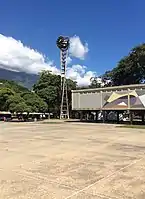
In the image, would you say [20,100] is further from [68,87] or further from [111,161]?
[111,161]

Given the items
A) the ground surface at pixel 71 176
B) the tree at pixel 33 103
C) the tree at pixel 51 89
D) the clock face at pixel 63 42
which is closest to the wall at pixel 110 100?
the tree at pixel 33 103

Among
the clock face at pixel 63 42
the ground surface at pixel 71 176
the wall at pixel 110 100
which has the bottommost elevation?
the ground surface at pixel 71 176

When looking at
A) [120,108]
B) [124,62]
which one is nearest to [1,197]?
[120,108]

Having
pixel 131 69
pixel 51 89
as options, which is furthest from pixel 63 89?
pixel 131 69

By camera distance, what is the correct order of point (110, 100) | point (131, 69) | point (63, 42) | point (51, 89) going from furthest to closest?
point (51, 89), point (63, 42), point (131, 69), point (110, 100)

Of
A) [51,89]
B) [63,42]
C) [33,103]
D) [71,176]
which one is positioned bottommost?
[71,176]

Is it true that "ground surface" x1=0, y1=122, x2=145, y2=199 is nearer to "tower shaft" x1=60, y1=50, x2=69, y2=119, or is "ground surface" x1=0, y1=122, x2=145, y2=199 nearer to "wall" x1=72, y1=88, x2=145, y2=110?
"wall" x1=72, y1=88, x2=145, y2=110

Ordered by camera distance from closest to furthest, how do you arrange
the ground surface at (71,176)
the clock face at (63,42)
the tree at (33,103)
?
the ground surface at (71,176)
the tree at (33,103)
the clock face at (63,42)

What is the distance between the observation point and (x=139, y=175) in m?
8.84

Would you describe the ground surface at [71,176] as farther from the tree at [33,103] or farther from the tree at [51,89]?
the tree at [51,89]

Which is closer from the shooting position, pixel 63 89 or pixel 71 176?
pixel 71 176

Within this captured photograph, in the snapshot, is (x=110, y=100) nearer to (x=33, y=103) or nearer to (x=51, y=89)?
(x=33, y=103)

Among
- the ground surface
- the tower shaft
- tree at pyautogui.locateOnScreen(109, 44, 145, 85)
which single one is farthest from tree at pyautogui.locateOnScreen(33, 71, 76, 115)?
the ground surface

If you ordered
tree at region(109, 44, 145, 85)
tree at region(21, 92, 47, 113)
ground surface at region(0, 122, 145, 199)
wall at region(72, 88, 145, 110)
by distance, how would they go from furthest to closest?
tree at region(109, 44, 145, 85) < tree at region(21, 92, 47, 113) < wall at region(72, 88, 145, 110) < ground surface at region(0, 122, 145, 199)
